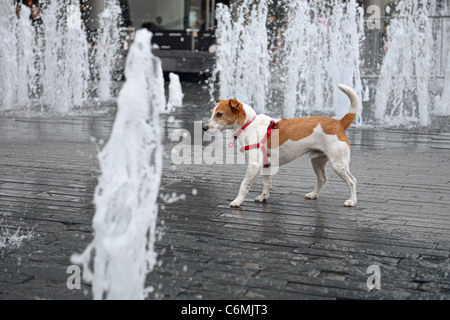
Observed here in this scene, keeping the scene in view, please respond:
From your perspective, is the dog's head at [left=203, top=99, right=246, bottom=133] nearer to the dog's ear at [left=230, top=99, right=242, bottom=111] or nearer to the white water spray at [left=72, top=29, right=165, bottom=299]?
the dog's ear at [left=230, top=99, right=242, bottom=111]

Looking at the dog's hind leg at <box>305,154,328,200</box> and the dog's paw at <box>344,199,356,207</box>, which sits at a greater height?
the dog's hind leg at <box>305,154,328,200</box>

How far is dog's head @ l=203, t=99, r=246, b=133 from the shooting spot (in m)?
5.39

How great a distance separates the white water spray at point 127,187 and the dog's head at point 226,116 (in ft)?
7.11

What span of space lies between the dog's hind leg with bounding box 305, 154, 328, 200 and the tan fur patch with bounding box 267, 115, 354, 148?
28 centimetres

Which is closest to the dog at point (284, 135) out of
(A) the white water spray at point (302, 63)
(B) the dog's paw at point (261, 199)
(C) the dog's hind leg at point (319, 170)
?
(C) the dog's hind leg at point (319, 170)

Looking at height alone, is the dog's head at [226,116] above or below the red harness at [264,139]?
above

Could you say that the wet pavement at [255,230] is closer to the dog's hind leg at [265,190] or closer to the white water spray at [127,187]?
the dog's hind leg at [265,190]

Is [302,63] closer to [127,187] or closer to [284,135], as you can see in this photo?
[284,135]

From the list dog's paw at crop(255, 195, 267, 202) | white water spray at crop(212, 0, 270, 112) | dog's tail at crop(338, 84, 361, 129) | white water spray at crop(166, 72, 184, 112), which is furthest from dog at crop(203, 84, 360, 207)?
white water spray at crop(166, 72, 184, 112)

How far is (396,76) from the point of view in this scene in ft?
44.6

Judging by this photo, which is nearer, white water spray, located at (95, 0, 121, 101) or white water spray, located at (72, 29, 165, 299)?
white water spray, located at (72, 29, 165, 299)

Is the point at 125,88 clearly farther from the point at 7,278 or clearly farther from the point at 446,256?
the point at 446,256

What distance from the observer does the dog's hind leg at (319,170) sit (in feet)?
18.6
